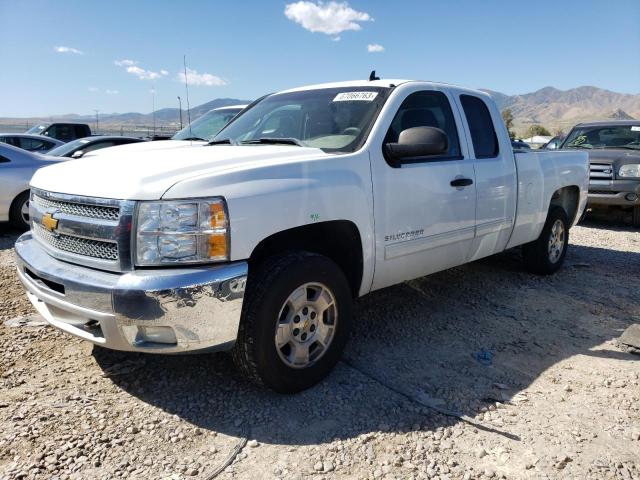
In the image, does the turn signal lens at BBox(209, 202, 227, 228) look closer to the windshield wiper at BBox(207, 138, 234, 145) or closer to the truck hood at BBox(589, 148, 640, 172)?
the windshield wiper at BBox(207, 138, 234, 145)

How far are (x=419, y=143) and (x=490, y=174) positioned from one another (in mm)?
1313

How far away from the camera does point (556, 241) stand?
5965mm

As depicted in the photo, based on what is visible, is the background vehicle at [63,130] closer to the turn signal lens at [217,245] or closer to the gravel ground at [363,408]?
the gravel ground at [363,408]

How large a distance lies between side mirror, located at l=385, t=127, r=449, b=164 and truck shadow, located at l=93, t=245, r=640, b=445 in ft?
4.76

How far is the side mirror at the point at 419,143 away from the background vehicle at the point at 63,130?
17.3 metres

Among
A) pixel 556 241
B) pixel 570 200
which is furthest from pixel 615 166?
pixel 556 241

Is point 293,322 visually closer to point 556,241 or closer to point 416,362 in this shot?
point 416,362

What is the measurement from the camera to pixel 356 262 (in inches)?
137

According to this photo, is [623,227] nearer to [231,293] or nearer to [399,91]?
[399,91]

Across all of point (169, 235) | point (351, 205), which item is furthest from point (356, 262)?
point (169, 235)

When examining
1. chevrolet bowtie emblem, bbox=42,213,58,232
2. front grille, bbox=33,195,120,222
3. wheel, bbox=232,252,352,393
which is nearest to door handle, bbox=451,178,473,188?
wheel, bbox=232,252,352,393

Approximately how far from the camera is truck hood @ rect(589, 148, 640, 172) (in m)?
9.23

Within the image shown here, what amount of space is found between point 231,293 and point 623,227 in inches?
361

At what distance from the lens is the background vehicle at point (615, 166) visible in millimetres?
9109
